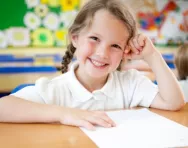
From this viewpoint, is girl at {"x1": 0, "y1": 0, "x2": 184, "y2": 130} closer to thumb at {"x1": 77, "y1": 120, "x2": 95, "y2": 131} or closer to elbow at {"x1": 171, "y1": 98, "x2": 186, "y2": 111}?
elbow at {"x1": 171, "y1": 98, "x2": 186, "y2": 111}

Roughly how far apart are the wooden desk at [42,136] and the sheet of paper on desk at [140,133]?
0.10ft

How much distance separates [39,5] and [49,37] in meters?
0.39

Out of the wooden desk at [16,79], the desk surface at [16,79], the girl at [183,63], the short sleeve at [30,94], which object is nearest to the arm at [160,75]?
the short sleeve at [30,94]

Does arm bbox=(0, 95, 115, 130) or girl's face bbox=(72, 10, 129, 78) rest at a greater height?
girl's face bbox=(72, 10, 129, 78)

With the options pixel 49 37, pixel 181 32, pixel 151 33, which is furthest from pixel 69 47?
pixel 181 32

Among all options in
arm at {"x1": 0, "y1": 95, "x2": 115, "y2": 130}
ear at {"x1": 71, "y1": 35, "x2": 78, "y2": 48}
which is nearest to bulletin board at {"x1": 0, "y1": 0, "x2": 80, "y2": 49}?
ear at {"x1": 71, "y1": 35, "x2": 78, "y2": 48}

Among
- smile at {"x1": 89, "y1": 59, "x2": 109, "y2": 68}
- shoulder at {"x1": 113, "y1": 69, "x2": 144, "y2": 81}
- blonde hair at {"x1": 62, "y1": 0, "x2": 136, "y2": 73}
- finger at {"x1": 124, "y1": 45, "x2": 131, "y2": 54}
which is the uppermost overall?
blonde hair at {"x1": 62, "y1": 0, "x2": 136, "y2": 73}

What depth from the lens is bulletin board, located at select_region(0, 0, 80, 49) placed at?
306 centimetres

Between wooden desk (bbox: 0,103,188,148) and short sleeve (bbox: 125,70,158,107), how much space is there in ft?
0.81

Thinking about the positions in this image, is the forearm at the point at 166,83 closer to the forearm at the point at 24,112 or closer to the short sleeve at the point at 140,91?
the short sleeve at the point at 140,91

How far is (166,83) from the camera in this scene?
0.98 meters

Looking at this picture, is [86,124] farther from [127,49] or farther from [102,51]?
[127,49]

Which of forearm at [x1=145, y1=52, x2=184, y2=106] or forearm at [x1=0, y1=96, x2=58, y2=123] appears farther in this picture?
forearm at [x1=145, y1=52, x2=184, y2=106]

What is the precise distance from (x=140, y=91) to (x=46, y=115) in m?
0.43
